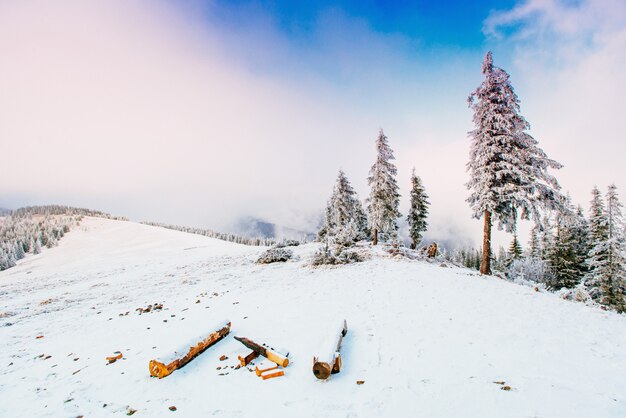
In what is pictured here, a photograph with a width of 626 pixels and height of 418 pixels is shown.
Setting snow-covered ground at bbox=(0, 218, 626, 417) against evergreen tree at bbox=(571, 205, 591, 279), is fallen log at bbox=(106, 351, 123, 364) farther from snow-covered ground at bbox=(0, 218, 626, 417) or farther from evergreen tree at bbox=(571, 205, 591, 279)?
evergreen tree at bbox=(571, 205, 591, 279)

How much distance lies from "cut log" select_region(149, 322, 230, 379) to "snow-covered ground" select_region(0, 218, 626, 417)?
0.59 ft

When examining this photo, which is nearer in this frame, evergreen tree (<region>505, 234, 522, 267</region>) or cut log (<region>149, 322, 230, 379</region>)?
cut log (<region>149, 322, 230, 379</region>)

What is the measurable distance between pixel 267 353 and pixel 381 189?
25.6 meters

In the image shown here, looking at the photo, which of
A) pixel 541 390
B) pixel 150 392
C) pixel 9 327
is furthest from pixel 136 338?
pixel 541 390

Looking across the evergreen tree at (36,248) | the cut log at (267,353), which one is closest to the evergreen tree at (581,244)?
the cut log at (267,353)

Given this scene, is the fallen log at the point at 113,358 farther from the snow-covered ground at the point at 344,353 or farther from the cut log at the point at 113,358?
the snow-covered ground at the point at 344,353

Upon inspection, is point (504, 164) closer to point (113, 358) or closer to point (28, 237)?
point (113, 358)

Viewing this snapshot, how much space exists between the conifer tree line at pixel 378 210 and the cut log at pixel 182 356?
12.3m

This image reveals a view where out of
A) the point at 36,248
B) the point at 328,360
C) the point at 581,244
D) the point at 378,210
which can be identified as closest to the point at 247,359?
the point at 328,360

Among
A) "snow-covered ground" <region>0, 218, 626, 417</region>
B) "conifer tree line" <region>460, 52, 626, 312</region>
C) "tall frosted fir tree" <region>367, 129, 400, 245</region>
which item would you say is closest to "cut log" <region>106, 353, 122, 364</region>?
"snow-covered ground" <region>0, 218, 626, 417</region>

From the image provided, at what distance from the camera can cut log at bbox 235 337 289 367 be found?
6392 mm

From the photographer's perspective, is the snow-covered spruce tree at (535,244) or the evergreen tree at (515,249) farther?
the evergreen tree at (515,249)

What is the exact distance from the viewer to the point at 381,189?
3002 centimetres

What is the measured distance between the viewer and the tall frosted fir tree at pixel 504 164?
1709 centimetres
